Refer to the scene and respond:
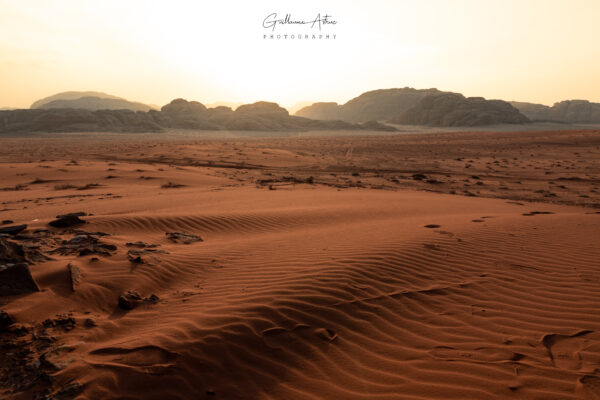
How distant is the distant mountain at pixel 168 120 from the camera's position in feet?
210

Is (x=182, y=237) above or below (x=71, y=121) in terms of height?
below

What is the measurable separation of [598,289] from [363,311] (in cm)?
291

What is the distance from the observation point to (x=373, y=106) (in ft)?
420

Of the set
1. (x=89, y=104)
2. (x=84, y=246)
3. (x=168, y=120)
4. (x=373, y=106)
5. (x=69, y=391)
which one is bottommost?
(x=69, y=391)

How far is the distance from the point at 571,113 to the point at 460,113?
44305 millimetres

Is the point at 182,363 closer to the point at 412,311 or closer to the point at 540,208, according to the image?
the point at 412,311

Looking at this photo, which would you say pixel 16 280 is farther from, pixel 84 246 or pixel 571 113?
pixel 571 113

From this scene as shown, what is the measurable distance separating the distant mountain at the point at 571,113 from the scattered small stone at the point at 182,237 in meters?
108

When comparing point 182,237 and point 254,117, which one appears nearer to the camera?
point 182,237

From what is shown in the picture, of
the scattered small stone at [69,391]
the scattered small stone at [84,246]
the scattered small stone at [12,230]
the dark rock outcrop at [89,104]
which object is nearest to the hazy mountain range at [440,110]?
the dark rock outcrop at [89,104]

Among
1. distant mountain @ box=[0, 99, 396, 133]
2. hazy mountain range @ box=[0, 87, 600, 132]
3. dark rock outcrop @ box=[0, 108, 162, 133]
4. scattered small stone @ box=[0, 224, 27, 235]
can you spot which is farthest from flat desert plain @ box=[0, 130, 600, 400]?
hazy mountain range @ box=[0, 87, 600, 132]

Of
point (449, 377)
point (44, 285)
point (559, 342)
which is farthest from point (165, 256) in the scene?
point (559, 342)

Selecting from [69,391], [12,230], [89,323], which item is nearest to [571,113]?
[12,230]

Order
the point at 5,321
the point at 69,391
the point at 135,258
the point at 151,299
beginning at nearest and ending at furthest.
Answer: the point at 69,391 → the point at 5,321 → the point at 151,299 → the point at 135,258
